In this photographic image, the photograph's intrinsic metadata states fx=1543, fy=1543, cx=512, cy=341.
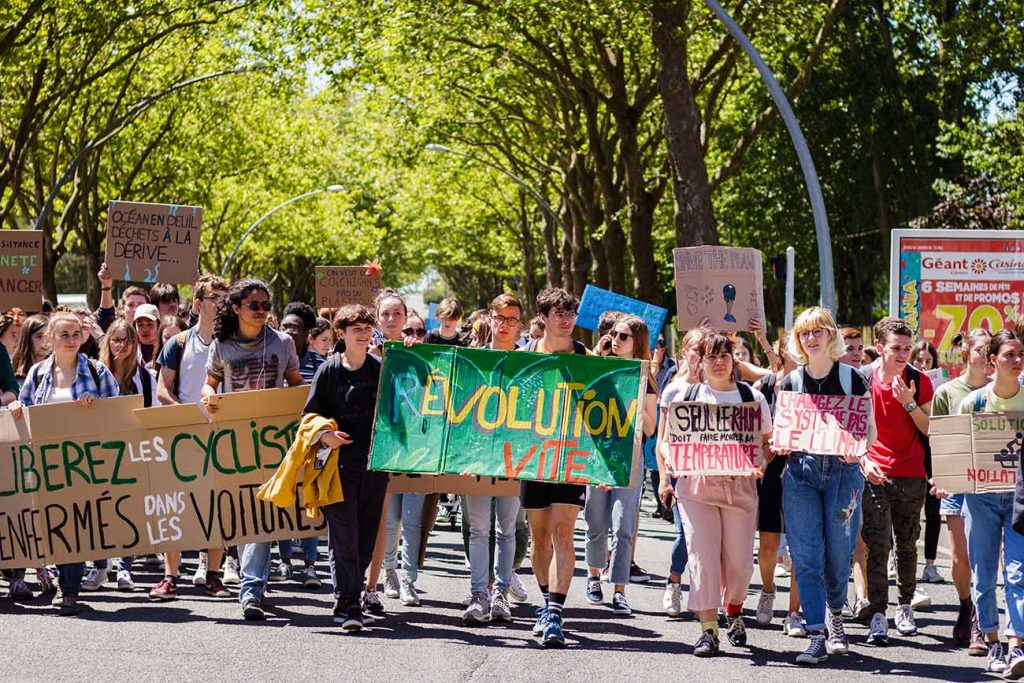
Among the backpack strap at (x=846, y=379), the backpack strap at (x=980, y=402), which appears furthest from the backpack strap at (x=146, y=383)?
the backpack strap at (x=980, y=402)

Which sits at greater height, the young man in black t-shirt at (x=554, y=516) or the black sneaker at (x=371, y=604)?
the young man in black t-shirt at (x=554, y=516)

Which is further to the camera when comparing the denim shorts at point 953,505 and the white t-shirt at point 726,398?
the denim shorts at point 953,505

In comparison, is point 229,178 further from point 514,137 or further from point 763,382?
point 763,382

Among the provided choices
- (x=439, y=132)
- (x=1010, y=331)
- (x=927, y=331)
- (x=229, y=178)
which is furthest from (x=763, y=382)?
(x=229, y=178)

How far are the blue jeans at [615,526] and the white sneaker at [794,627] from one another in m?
1.25

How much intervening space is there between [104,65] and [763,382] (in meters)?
21.6

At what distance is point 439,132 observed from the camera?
1316 inches

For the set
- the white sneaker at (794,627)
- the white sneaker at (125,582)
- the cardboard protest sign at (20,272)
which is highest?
the cardboard protest sign at (20,272)

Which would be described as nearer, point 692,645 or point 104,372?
point 692,645

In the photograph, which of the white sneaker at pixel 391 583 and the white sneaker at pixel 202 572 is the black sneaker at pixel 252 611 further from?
the white sneaker at pixel 391 583

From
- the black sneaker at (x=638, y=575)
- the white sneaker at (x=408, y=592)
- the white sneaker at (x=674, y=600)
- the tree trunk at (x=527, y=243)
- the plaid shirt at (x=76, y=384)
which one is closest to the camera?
the plaid shirt at (x=76, y=384)

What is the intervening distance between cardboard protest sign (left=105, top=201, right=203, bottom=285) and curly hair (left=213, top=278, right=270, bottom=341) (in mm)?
6736

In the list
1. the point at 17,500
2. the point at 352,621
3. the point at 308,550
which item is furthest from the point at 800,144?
the point at 17,500

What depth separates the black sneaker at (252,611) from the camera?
8.88 m
